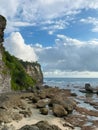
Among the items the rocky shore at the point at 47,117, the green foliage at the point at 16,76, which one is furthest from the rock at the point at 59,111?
the green foliage at the point at 16,76

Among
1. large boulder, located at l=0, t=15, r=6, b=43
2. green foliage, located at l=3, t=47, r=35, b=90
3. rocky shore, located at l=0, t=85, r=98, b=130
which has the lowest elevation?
rocky shore, located at l=0, t=85, r=98, b=130

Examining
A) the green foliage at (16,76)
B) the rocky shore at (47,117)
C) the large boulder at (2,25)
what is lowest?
the rocky shore at (47,117)

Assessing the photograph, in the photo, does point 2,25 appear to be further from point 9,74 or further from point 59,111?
point 59,111

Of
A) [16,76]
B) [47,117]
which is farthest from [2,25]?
[47,117]

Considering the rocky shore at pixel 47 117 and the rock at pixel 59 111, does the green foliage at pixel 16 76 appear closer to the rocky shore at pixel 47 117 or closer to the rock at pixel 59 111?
the rocky shore at pixel 47 117

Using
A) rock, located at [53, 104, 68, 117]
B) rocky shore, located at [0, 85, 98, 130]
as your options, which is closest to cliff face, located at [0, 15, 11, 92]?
rocky shore, located at [0, 85, 98, 130]

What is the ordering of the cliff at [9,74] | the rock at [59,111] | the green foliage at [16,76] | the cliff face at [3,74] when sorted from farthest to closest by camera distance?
1. the green foliage at [16,76]
2. the cliff at [9,74]
3. the cliff face at [3,74]
4. the rock at [59,111]

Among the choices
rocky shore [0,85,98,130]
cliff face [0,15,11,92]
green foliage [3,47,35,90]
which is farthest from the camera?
green foliage [3,47,35,90]

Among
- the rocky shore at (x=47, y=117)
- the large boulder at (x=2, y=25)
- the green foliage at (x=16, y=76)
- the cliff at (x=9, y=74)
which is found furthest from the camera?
the green foliage at (x=16, y=76)

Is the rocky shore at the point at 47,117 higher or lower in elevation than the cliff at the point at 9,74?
lower

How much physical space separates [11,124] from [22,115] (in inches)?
222

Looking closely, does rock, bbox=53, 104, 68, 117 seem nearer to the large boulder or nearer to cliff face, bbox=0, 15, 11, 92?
cliff face, bbox=0, 15, 11, 92

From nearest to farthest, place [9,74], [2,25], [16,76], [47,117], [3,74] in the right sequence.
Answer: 1. [47,117]
2. [3,74]
3. [9,74]
4. [2,25]
5. [16,76]

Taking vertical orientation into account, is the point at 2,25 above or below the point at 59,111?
above
